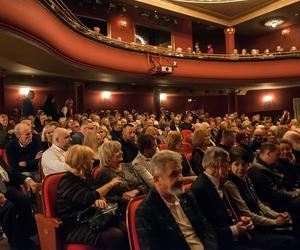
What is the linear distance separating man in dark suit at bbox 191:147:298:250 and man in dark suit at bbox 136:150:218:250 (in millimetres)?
137

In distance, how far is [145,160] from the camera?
273cm

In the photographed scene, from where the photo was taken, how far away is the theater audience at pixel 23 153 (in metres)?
3.42

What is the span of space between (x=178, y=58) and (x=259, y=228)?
850 cm

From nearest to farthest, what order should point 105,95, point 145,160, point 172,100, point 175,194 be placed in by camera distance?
point 175,194 < point 145,160 < point 105,95 < point 172,100

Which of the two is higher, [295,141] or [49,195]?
[295,141]

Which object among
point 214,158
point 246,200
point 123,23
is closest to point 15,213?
point 214,158

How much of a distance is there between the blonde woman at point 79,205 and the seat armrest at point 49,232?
5 centimetres

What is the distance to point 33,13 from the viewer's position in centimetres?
518

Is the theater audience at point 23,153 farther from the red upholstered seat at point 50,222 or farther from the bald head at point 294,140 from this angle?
the bald head at point 294,140

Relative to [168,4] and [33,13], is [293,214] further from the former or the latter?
[168,4]

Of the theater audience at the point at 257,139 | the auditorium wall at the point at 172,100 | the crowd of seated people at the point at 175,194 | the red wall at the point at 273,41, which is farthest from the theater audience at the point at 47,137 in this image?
the red wall at the point at 273,41

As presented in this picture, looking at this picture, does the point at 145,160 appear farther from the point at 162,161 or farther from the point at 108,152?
the point at 162,161

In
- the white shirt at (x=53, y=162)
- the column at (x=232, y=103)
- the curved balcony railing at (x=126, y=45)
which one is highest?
the curved balcony railing at (x=126, y=45)

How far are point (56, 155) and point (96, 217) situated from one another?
3.56 feet
